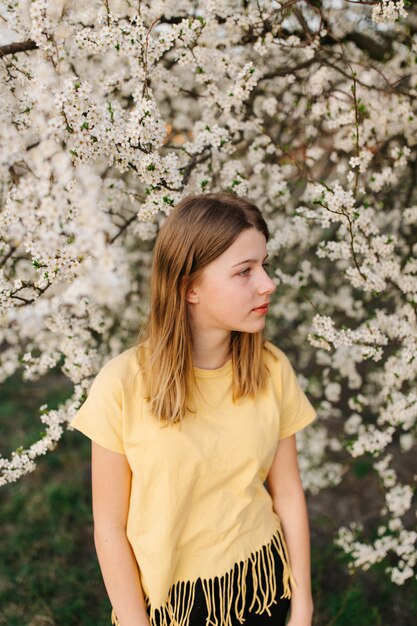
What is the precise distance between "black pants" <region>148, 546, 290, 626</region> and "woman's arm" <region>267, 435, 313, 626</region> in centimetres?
5

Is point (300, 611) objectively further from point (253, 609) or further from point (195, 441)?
point (195, 441)

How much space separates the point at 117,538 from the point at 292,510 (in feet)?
1.86

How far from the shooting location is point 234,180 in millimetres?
1919

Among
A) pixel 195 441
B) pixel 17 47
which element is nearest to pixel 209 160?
pixel 17 47

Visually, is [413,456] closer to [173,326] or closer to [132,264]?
[132,264]

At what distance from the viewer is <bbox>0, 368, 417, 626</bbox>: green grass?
8.50 ft

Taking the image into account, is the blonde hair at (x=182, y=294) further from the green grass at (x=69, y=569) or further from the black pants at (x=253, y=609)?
the green grass at (x=69, y=569)

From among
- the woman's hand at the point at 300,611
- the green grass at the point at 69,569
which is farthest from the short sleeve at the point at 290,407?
the green grass at the point at 69,569

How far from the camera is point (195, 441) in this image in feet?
4.76

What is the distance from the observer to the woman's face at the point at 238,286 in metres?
1.44

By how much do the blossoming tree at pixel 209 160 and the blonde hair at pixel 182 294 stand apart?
280 millimetres

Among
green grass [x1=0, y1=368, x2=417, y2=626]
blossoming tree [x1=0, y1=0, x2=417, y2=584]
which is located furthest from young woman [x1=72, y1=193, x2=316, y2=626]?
green grass [x1=0, y1=368, x2=417, y2=626]

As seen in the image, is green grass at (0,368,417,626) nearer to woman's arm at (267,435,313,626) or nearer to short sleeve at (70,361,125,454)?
woman's arm at (267,435,313,626)

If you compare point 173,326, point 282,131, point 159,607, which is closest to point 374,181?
point 282,131
